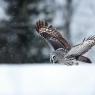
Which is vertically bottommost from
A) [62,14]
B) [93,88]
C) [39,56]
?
[93,88]

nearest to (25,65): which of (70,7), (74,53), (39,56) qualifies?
(39,56)

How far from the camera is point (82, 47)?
300cm

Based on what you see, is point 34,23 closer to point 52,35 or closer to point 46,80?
point 52,35

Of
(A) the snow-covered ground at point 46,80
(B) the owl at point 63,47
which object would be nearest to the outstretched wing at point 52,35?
(B) the owl at point 63,47

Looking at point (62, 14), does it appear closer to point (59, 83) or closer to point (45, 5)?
point (45, 5)

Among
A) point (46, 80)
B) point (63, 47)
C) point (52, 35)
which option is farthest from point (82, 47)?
point (46, 80)

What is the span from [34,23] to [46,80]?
18.3 inches

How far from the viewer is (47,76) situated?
9.46ft

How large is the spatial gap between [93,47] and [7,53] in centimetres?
68

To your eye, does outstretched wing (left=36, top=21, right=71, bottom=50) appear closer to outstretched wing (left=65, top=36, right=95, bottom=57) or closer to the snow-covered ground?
outstretched wing (left=65, top=36, right=95, bottom=57)

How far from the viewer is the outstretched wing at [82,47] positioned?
3.00 meters

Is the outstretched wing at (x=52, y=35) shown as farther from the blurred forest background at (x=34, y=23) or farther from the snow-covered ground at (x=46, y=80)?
the snow-covered ground at (x=46, y=80)

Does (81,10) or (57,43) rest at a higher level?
(81,10)

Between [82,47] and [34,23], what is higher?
[34,23]
